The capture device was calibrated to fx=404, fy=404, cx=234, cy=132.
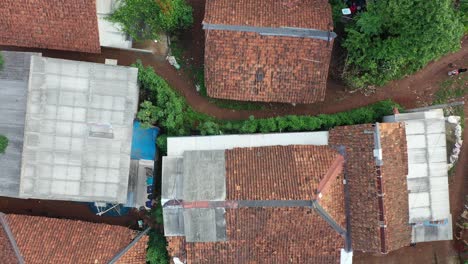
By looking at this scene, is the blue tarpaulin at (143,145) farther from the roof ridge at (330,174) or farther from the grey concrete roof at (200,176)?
the roof ridge at (330,174)

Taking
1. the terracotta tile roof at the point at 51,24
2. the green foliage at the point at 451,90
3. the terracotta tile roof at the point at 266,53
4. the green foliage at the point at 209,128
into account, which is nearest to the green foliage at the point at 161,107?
the green foliage at the point at 209,128

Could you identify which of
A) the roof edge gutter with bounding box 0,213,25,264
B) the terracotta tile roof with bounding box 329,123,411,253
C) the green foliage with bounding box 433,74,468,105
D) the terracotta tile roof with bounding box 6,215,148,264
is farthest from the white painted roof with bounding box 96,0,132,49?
the green foliage with bounding box 433,74,468,105

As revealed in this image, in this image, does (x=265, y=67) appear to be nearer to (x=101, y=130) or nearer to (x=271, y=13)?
(x=271, y=13)

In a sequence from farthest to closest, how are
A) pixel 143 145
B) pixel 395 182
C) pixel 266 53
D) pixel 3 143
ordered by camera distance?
pixel 143 145 → pixel 266 53 → pixel 3 143 → pixel 395 182

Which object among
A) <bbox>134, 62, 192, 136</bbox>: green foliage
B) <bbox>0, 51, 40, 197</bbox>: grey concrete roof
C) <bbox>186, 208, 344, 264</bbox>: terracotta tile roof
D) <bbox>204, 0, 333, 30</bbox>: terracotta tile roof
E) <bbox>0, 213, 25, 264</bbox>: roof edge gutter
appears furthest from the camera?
<bbox>134, 62, 192, 136</bbox>: green foliage

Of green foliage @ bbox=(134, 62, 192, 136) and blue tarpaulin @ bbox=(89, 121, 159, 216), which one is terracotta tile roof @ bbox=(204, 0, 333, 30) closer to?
green foliage @ bbox=(134, 62, 192, 136)

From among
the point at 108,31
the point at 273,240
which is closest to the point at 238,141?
the point at 273,240
